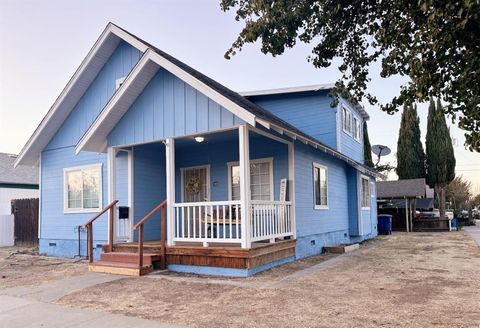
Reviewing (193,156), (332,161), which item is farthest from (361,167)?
(193,156)

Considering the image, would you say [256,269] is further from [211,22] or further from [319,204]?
[211,22]

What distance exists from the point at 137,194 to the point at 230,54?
582cm

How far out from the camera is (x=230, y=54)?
7.21m

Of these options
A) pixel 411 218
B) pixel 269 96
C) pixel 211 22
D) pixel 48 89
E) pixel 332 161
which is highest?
pixel 211 22

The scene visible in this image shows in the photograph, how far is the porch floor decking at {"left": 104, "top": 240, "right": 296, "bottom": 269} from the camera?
8219mm

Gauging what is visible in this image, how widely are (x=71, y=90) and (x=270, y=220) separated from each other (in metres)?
7.59

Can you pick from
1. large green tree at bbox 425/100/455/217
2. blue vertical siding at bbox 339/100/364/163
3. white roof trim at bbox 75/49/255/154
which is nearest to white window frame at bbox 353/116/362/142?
blue vertical siding at bbox 339/100/364/163

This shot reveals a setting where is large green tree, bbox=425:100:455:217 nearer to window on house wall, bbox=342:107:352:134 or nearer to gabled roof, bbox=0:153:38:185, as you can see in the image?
window on house wall, bbox=342:107:352:134

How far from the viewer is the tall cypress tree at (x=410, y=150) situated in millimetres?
32250

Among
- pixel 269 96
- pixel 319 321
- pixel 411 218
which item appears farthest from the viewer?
pixel 411 218

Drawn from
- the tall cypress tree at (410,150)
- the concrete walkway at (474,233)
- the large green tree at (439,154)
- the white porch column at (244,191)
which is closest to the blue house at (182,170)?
the white porch column at (244,191)

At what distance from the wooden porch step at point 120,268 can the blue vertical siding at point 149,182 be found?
2.30m

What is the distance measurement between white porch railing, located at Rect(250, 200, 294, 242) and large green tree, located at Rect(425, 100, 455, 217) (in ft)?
78.9

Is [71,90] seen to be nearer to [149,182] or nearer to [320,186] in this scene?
[149,182]
